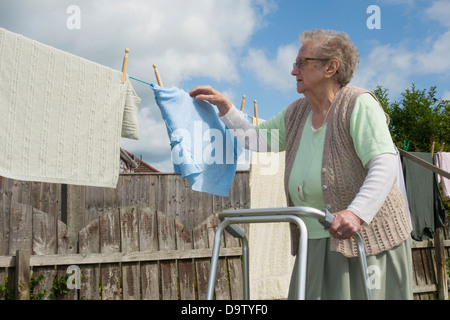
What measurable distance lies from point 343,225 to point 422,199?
4311mm

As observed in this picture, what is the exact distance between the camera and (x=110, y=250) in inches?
154

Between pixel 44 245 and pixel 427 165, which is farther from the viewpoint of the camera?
pixel 44 245

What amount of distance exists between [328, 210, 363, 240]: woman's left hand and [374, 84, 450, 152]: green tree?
10260mm

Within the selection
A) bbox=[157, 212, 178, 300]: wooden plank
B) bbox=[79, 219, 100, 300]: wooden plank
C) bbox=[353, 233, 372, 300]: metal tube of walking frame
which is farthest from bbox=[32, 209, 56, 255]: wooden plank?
bbox=[353, 233, 372, 300]: metal tube of walking frame

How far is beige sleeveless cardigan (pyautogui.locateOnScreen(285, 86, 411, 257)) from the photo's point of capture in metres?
1.77

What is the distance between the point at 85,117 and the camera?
242cm

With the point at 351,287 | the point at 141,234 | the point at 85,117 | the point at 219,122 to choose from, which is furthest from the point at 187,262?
the point at 351,287

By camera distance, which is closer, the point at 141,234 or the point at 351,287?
the point at 351,287

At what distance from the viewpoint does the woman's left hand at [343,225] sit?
150 cm

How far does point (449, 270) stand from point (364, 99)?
4.85 metres

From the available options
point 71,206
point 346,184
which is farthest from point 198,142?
point 71,206

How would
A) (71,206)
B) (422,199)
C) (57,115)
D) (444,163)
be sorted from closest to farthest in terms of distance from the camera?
1. (57,115)
2. (422,199)
3. (444,163)
4. (71,206)

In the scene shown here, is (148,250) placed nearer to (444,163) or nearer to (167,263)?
(167,263)
